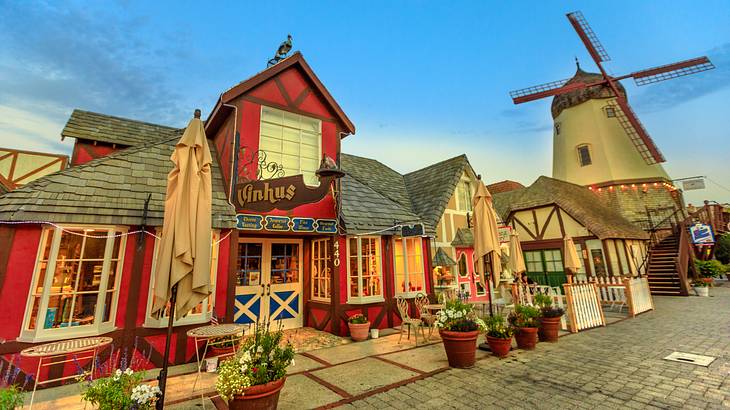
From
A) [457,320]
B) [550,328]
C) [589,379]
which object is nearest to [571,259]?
[550,328]

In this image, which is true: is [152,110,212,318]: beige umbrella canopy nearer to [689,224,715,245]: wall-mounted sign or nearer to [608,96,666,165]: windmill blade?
[689,224,715,245]: wall-mounted sign

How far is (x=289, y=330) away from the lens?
810 centimetres

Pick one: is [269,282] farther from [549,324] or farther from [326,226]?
[549,324]

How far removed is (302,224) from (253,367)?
457 centimetres

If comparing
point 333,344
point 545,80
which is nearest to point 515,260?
point 333,344

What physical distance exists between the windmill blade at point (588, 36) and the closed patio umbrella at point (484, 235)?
27174 mm

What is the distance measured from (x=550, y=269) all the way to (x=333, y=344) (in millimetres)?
15293

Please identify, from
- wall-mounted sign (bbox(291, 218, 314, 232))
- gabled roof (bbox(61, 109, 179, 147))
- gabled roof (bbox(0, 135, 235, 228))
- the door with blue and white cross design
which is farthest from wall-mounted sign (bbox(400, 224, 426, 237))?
gabled roof (bbox(61, 109, 179, 147))

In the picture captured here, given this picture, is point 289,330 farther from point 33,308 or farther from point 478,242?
point 478,242

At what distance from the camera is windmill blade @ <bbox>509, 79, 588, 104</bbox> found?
23469mm

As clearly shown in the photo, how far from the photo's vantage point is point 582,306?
8016mm

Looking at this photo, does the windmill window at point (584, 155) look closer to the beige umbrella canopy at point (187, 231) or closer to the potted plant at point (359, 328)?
the potted plant at point (359, 328)

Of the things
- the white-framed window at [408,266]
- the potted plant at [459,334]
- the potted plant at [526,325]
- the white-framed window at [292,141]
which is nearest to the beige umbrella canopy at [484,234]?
the potted plant at [526,325]

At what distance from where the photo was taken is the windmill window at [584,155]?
24270 mm
